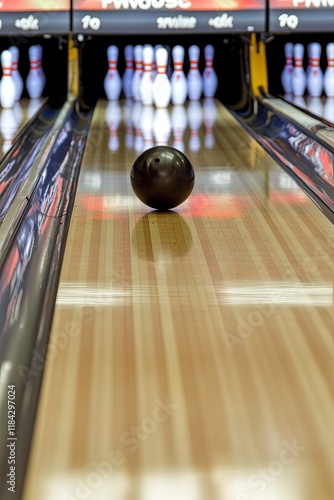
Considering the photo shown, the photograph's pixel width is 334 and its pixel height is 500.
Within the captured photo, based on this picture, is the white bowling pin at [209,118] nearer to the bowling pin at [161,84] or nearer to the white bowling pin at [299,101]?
the bowling pin at [161,84]

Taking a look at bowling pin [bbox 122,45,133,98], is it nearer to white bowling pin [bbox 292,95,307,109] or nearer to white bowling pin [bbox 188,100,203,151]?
white bowling pin [bbox 188,100,203,151]

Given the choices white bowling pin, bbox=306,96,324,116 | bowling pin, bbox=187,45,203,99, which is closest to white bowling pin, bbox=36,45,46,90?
bowling pin, bbox=187,45,203,99

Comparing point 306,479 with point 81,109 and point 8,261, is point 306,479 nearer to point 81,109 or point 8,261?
point 8,261

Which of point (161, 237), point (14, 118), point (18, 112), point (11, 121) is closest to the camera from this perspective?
point (161, 237)

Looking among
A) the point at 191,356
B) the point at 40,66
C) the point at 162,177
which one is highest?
the point at 40,66

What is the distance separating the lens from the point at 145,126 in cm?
439

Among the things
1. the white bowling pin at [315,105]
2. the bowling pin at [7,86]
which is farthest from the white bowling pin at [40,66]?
the white bowling pin at [315,105]

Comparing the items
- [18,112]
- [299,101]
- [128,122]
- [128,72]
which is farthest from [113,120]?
[299,101]

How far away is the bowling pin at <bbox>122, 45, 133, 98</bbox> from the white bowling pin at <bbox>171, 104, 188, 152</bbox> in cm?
43

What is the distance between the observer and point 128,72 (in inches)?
211

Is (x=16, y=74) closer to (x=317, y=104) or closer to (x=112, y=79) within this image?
(x=112, y=79)

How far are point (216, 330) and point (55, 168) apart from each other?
5.24 feet

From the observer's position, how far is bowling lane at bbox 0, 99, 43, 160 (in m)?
3.56

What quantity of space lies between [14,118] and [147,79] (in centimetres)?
103
